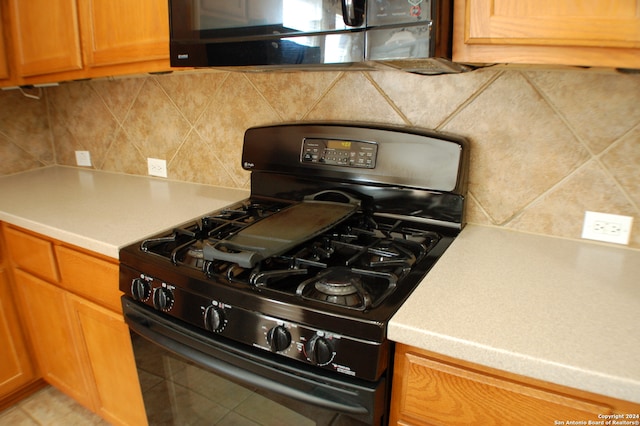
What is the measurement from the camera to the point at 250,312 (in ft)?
2.71

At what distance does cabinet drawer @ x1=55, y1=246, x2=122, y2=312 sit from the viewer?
121cm

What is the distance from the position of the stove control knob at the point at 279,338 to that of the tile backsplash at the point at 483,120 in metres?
0.68

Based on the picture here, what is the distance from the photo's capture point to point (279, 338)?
794mm

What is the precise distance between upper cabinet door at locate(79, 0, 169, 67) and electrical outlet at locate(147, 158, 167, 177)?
463mm

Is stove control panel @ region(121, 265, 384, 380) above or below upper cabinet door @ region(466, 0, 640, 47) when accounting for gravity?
below

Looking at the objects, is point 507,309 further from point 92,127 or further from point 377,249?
point 92,127

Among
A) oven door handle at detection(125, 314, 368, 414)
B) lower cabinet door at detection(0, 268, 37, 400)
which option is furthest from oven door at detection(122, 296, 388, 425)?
lower cabinet door at detection(0, 268, 37, 400)

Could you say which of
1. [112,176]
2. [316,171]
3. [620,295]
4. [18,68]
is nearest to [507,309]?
[620,295]

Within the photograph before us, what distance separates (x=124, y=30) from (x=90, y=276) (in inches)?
30.4

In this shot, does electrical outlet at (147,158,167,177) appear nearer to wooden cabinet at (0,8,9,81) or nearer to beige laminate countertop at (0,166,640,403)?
beige laminate countertop at (0,166,640,403)

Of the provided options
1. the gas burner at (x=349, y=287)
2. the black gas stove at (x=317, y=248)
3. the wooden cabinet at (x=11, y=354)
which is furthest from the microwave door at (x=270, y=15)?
the wooden cabinet at (x=11, y=354)

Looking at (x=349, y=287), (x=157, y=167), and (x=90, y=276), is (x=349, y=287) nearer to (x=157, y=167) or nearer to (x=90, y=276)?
(x=90, y=276)

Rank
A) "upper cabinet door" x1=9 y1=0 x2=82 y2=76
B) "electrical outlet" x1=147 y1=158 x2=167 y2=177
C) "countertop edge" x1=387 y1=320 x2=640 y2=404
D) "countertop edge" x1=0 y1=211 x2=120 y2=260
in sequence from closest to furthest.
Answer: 1. "countertop edge" x1=387 y1=320 x2=640 y2=404
2. "countertop edge" x1=0 y1=211 x2=120 y2=260
3. "upper cabinet door" x1=9 y1=0 x2=82 y2=76
4. "electrical outlet" x1=147 y1=158 x2=167 y2=177

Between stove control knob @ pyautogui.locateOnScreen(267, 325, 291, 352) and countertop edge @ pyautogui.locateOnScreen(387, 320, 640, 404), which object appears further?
stove control knob @ pyautogui.locateOnScreen(267, 325, 291, 352)
